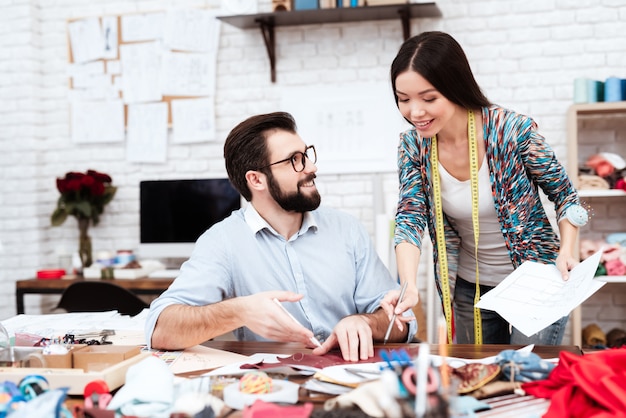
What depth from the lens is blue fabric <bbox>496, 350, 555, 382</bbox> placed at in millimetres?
1116

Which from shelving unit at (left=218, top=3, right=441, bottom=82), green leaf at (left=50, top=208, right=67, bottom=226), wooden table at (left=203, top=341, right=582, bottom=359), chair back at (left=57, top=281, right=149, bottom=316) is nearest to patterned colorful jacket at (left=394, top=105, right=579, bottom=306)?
wooden table at (left=203, top=341, right=582, bottom=359)

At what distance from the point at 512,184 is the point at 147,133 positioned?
261cm

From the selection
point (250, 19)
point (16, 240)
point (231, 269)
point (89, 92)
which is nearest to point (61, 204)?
point (16, 240)

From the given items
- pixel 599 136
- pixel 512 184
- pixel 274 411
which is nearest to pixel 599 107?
pixel 599 136

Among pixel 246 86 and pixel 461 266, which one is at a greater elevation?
pixel 246 86

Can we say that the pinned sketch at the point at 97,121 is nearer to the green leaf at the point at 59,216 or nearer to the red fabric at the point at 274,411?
the green leaf at the point at 59,216

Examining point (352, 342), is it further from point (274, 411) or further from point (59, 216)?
point (59, 216)

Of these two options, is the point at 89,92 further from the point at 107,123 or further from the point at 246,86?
the point at 246,86

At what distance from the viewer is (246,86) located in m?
3.72

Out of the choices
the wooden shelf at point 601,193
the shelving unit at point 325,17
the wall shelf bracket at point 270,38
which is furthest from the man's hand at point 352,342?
the wall shelf bracket at point 270,38

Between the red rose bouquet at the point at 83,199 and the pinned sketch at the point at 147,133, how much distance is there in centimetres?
24

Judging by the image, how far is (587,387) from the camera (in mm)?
956

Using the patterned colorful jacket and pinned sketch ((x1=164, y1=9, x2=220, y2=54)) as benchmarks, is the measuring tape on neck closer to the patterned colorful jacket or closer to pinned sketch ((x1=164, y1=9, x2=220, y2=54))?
the patterned colorful jacket

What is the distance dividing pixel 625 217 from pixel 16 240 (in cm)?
345
